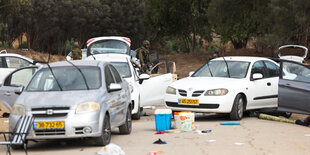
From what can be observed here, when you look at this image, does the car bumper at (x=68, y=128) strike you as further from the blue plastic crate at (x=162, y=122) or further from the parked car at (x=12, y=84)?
the parked car at (x=12, y=84)

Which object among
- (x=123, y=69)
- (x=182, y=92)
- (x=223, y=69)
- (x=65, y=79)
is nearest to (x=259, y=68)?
(x=223, y=69)

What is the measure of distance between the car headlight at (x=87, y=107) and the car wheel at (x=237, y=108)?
551cm

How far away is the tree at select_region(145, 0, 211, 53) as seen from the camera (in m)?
56.0

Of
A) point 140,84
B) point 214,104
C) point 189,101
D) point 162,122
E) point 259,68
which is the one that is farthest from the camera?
point 140,84

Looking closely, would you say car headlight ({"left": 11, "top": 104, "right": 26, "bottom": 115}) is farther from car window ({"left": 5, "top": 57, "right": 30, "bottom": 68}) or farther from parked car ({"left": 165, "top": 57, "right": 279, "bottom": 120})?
car window ({"left": 5, "top": 57, "right": 30, "bottom": 68})

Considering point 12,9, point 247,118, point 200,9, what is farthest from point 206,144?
point 200,9

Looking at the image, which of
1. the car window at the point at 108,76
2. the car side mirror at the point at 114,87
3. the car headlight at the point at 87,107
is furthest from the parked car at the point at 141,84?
the car headlight at the point at 87,107

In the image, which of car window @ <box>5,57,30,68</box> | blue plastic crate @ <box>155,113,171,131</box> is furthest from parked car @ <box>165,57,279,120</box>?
car window @ <box>5,57,30,68</box>

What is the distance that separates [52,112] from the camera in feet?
34.0

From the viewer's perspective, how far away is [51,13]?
71.0 meters

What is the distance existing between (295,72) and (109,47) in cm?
907

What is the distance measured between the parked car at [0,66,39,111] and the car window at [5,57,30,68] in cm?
538

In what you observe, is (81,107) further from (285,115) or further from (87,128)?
(285,115)

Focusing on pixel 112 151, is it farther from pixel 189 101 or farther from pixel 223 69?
pixel 223 69
